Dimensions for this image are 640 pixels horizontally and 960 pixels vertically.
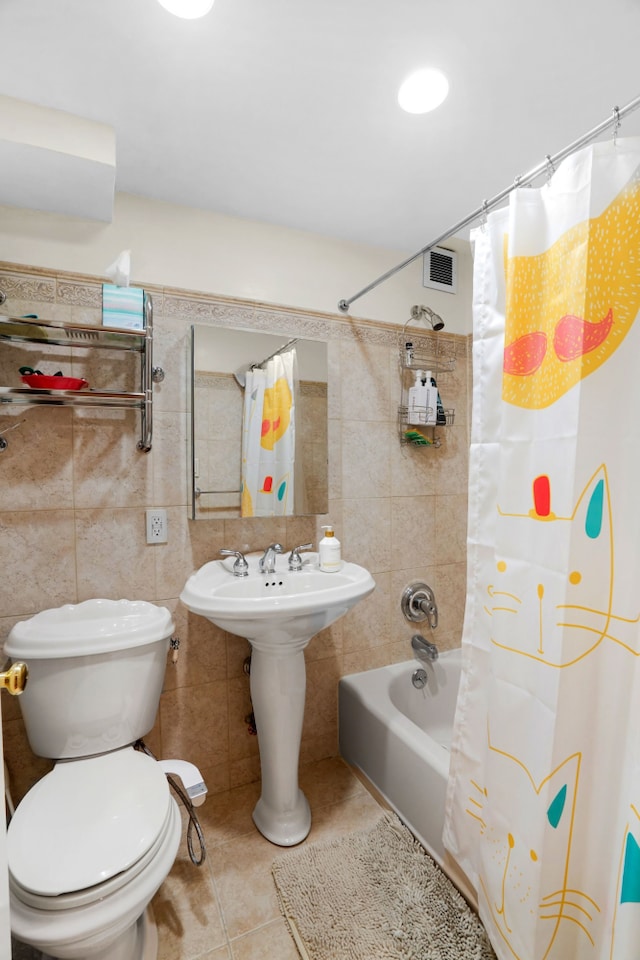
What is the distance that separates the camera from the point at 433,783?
4.76 ft

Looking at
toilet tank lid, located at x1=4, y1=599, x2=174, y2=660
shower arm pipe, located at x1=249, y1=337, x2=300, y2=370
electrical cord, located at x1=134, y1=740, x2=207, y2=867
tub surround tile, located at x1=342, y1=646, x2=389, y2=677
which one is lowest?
electrical cord, located at x1=134, y1=740, x2=207, y2=867

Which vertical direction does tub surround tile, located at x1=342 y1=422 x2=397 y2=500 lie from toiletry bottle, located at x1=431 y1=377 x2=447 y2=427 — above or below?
below

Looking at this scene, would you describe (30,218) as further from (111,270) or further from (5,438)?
(5,438)

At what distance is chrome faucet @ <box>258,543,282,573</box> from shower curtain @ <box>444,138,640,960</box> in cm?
83

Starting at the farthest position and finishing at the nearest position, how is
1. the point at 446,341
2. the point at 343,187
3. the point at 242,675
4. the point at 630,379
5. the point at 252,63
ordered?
the point at 446,341 → the point at 242,675 → the point at 343,187 → the point at 252,63 → the point at 630,379

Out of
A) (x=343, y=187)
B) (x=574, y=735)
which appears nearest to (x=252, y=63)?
(x=343, y=187)

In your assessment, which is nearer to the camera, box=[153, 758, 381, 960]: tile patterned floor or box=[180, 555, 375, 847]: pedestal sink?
box=[153, 758, 381, 960]: tile patterned floor

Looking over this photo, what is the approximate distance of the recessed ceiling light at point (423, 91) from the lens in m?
1.19

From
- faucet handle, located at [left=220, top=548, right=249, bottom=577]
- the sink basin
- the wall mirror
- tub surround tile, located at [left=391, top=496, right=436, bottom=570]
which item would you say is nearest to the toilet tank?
the sink basin

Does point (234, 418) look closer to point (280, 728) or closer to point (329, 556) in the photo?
point (329, 556)

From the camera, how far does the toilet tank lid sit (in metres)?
1.29

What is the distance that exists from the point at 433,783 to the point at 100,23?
7.26 feet

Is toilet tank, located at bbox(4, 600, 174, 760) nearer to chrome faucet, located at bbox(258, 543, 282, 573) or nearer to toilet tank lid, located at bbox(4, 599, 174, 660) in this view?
toilet tank lid, located at bbox(4, 599, 174, 660)

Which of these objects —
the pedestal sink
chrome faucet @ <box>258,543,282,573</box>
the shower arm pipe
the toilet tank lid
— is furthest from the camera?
the shower arm pipe
